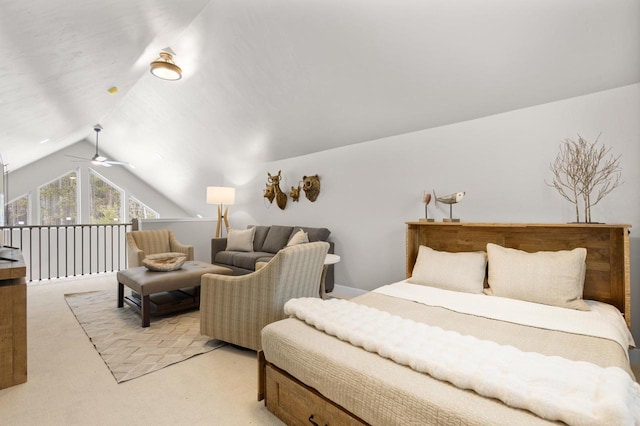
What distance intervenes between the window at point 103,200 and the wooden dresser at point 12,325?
7099 millimetres

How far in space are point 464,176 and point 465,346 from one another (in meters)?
2.21

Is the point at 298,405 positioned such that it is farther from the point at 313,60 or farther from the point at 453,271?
the point at 313,60

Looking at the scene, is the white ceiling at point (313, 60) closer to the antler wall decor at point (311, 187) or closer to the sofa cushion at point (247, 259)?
the antler wall decor at point (311, 187)

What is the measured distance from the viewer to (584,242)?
2.35 meters

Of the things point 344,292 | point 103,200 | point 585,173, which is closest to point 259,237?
point 344,292

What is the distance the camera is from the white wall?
2.36 meters

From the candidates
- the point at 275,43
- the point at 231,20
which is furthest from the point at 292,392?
the point at 231,20

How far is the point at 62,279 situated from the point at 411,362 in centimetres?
625

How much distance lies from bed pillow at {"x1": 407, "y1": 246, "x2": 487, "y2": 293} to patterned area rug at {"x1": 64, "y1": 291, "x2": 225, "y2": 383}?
1.99m

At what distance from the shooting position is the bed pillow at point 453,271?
247cm

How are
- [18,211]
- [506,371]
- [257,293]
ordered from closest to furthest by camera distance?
1. [506,371]
2. [257,293]
3. [18,211]

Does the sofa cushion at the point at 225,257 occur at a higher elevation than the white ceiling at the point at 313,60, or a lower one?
lower

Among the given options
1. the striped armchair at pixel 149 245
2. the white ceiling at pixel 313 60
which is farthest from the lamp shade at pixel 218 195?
the white ceiling at pixel 313 60

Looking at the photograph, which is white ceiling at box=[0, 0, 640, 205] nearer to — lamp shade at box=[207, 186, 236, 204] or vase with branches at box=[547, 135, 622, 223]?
vase with branches at box=[547, 135, 622, 223]
